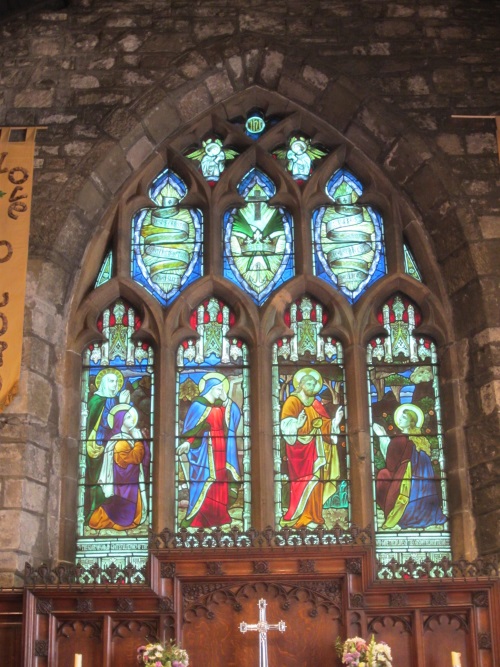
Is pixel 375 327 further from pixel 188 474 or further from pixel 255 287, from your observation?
pixel 188 474

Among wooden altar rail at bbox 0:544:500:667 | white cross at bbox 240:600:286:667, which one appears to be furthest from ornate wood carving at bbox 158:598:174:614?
white cross at bbox 240:600:286:667

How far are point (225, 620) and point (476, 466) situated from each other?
2.33 meters

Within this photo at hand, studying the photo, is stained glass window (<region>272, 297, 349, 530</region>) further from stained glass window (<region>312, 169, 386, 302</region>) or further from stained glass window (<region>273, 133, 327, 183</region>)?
stained glass window (<region>273, 133, 327, 183</region>)

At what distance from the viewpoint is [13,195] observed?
9297 millimetres

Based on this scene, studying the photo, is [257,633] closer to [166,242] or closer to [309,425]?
[309,425]

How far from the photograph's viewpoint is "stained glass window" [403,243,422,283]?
9.84 meters

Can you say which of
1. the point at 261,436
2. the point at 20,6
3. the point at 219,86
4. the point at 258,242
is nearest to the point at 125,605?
the point at 261,436

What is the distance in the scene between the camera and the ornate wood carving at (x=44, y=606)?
25.8ft

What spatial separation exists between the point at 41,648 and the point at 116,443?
6.49 feet

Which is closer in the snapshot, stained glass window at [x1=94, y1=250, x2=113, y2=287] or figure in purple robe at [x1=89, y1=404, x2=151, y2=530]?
figure in purple robe at [x1=89, y1=404, x2=151, y2=530]

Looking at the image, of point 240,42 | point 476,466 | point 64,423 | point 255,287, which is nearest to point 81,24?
point 240,42

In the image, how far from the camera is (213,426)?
368 inches

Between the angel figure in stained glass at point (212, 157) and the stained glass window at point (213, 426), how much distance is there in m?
1.19

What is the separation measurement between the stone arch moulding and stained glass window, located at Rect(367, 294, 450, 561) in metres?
0.28
